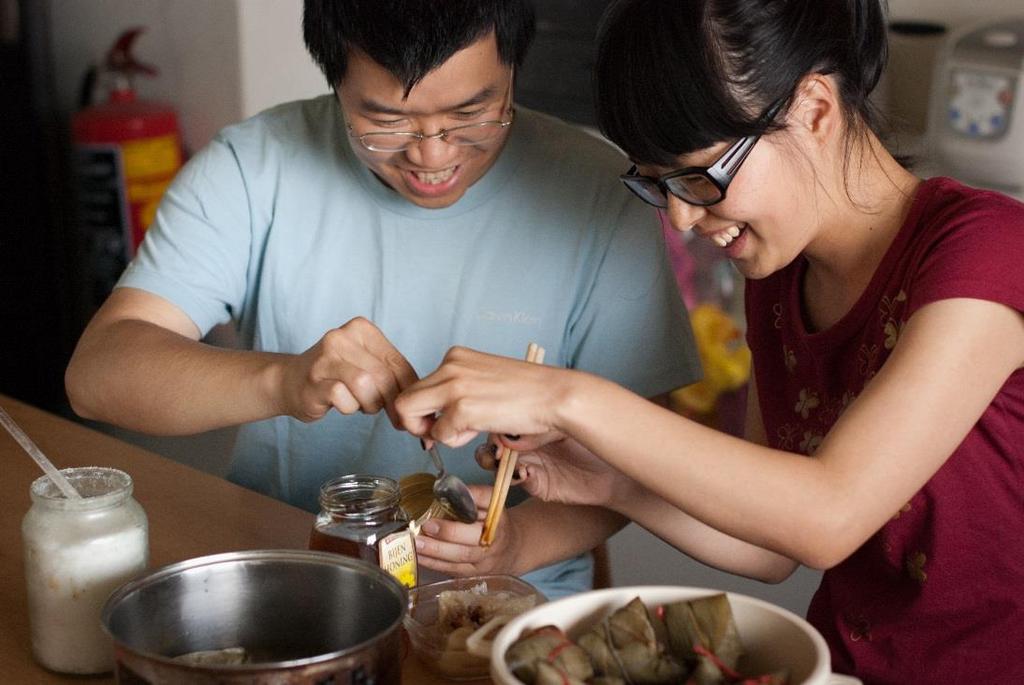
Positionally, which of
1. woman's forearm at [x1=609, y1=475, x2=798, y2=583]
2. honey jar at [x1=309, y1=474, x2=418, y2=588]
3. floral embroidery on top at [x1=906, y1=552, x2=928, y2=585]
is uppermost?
honey jar at [x1=309, y1=474, x2=418, y2=588]

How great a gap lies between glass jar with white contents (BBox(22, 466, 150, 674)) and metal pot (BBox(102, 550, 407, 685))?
90 millimetres

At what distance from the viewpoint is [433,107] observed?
4.65ft

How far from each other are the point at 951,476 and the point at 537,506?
1.57 feet

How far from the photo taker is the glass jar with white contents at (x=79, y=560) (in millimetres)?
1090

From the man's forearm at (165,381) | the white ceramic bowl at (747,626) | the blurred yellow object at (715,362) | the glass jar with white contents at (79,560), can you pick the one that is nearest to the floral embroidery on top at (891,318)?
the white ceramic bowl at (747,626)

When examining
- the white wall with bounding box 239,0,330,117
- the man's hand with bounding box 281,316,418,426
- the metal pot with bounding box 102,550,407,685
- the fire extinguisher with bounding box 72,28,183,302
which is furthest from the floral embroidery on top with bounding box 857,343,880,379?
the fire extinguisher with bounding box 72,28,183,302

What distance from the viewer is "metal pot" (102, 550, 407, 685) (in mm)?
1020

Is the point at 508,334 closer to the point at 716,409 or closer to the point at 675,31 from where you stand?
the point at 675,31

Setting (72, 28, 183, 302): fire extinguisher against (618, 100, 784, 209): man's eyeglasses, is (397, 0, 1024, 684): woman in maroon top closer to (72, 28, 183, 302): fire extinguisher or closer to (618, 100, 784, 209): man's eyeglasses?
(618, 100, 784, 209): man's eyeglasses

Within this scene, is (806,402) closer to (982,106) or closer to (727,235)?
(727,235)

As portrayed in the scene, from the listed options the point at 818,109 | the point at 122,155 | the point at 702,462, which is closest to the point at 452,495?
the point at 702,462

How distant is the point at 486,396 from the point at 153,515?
0.53m

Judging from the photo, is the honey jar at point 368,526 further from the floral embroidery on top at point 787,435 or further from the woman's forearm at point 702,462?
the floral embroidery on top at point 787,435

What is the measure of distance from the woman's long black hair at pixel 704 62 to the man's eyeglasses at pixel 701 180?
0.5 inches
